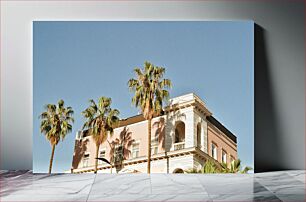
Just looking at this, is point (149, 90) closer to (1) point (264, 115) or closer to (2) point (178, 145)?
(2) point (178, 145)

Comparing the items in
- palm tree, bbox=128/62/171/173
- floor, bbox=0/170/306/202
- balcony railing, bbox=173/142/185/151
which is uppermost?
palm tree, bbox=128/62/171/173

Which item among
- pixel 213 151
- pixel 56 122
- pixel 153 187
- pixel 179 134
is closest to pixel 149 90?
pixel 179 134

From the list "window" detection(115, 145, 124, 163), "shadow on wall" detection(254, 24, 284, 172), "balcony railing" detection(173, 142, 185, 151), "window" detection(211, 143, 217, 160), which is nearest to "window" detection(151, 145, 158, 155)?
"balcony railing" detection(173, 142, 185, 151)

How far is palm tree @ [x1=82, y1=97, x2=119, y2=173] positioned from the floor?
0.45 m

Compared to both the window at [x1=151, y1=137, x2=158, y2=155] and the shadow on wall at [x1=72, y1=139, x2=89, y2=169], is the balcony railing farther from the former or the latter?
the shadow on wall at [x1=72, y1=139, x2=89, y2=169]

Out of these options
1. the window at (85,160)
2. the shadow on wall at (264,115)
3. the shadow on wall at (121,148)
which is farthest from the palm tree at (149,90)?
the shadow on wall at (264,115)

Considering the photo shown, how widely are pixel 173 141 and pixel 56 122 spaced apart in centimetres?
135

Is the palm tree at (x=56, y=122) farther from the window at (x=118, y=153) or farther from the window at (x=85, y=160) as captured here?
the window at (x=118, y=153)

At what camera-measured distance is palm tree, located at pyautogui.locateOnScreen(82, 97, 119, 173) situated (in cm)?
652

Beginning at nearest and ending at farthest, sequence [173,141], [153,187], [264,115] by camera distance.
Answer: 1. [153,187]
2. [173,141]
3. [264,115]

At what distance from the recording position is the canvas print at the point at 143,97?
6492mm

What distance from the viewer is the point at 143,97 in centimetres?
651

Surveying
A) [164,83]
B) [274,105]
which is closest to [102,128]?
[164,83]

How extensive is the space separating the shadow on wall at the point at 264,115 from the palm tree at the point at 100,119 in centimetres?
167
